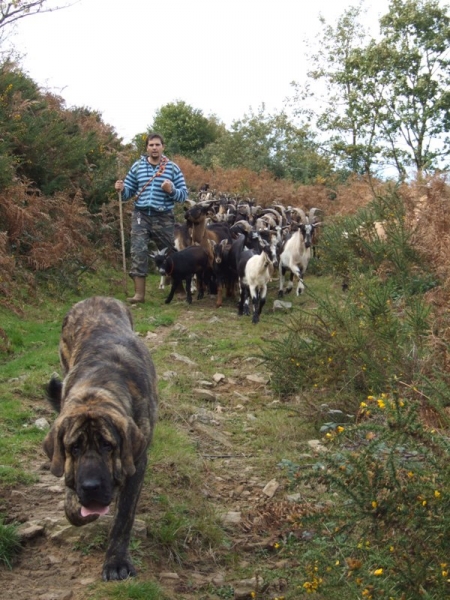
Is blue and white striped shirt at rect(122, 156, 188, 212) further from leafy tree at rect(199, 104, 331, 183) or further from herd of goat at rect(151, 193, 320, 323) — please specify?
leafy tree at rect(199, 104, 331, 183)

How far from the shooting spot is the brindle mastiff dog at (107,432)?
409cm

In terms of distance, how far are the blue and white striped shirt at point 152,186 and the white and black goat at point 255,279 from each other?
6.32ft

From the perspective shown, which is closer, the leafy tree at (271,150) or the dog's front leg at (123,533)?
the dog's front leg at (123,533)

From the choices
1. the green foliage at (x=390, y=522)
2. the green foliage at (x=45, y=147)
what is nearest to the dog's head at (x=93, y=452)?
the green foliage at (x=390, y=522)

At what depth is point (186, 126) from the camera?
51281mm

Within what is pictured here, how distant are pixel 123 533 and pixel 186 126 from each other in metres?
48.7

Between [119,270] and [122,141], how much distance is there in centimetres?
746

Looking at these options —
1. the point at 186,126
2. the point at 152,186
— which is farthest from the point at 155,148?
the point at 186,126

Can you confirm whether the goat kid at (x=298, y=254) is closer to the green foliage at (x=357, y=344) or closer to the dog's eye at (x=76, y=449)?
→ the green foliage at (x=357, y=344)

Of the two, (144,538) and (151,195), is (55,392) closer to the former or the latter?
(144,538)

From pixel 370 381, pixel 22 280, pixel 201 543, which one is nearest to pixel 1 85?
pixel 22 280

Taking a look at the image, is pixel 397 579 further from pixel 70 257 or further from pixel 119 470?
pixel 70 257

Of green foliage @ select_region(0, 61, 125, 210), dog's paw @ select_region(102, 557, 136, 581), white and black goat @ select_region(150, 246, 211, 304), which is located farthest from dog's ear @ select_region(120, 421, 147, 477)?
white and black goat @ select_region(150, 246, 211, 304)

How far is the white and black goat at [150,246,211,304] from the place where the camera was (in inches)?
595
